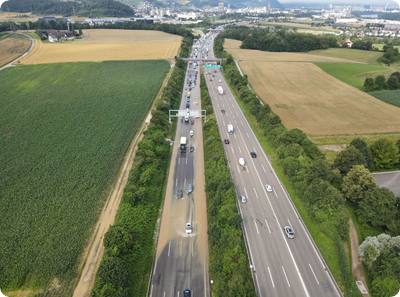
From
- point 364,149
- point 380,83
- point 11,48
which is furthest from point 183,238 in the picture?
point 11,48

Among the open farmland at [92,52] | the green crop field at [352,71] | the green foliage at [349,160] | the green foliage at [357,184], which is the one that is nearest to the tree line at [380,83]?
the green crop field at [352,71]

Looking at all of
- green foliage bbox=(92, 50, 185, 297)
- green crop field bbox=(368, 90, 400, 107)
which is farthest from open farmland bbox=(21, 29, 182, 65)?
green crop field bbox=(368, 90, 400, 107)

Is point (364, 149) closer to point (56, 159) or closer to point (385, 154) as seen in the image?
point (385, 154)

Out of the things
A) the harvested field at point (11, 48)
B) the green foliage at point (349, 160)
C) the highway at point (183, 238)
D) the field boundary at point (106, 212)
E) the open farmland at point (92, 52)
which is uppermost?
the harvested field at point (11, 48)

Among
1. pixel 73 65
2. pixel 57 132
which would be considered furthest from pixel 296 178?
pixel 73 65

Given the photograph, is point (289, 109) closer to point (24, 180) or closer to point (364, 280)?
point (364, 280)

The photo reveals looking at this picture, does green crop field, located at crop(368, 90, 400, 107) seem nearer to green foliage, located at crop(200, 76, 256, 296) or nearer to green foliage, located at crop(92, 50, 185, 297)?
green foliage, located at crop(200, 76, 256, 296)

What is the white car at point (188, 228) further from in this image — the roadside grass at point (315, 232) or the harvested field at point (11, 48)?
the harvested field at point (11, 48)
